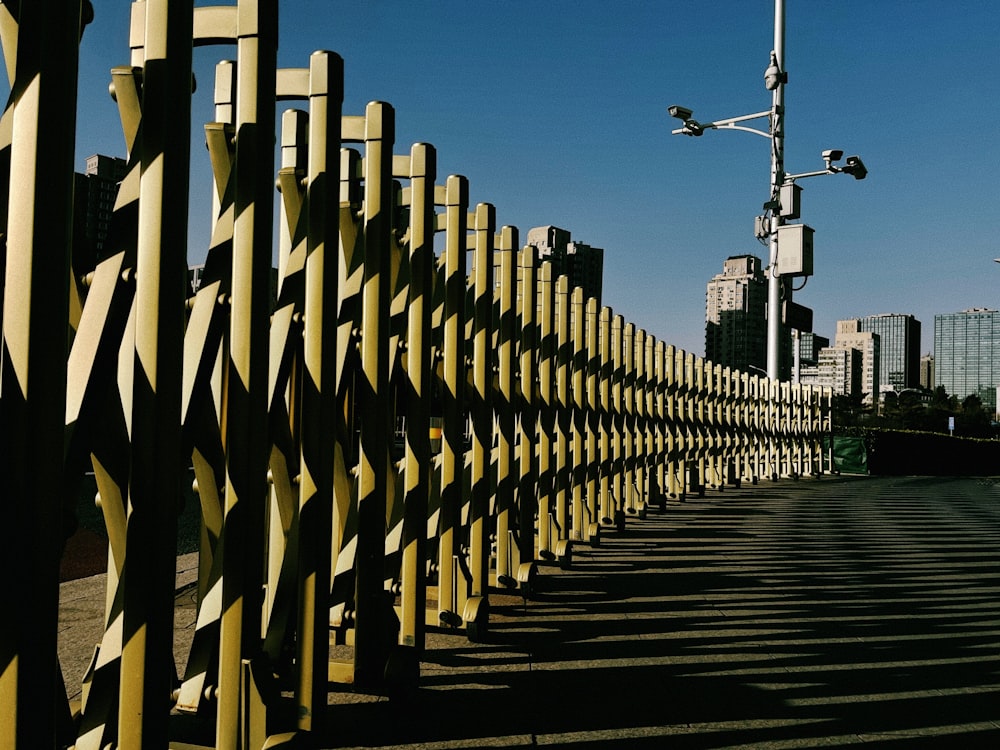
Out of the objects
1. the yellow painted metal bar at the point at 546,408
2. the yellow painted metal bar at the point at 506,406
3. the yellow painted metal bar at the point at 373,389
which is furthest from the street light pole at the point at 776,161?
the yellow painted metal bar at the point at 373,389

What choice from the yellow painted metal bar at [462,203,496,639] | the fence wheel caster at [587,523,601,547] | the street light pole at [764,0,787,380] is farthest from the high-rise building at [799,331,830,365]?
the yellow painted metal bar at [462,203,496,639]

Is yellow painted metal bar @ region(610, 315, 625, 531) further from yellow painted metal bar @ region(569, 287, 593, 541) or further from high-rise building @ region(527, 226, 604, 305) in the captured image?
yellow painted metal bar @ region(569, 287, 593, 541)

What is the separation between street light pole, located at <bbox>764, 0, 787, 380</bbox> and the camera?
2014cm

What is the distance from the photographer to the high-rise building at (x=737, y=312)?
238 ft

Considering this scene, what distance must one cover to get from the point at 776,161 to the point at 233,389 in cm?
2026

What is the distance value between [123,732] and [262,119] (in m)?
1.78

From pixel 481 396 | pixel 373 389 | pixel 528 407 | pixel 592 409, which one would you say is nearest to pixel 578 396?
pixel 592 409

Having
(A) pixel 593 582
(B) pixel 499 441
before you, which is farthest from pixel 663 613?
(B) pixel 499 441

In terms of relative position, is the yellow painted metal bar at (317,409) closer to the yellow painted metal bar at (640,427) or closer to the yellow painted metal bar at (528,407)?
the yellow painted metal bar at (528,407)

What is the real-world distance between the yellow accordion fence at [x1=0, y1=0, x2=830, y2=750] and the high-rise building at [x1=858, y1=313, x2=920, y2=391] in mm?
195489

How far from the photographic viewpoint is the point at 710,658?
438 cm

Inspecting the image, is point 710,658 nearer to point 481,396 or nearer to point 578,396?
point 481,396

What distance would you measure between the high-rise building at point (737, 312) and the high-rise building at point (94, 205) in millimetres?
67458

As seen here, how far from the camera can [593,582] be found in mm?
6352
